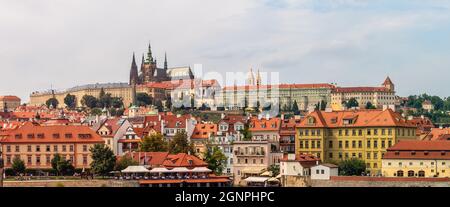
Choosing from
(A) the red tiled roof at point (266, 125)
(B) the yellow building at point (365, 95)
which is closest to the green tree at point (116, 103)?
(B) the yellow building at point (365, 95)

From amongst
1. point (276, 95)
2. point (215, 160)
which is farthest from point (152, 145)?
point (276, 95)

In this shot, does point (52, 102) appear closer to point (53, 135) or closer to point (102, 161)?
point (53, 135)

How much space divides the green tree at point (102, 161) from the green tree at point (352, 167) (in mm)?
9356

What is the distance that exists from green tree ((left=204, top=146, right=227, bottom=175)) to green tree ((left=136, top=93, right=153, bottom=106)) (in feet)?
239

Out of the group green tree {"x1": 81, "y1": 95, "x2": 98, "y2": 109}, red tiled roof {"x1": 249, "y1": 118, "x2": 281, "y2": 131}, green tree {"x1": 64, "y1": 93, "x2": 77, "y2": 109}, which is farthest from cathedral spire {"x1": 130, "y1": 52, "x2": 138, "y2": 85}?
red tiled roof {"x1": 249, "y1": 118, "x2": 281, "y2": 131}

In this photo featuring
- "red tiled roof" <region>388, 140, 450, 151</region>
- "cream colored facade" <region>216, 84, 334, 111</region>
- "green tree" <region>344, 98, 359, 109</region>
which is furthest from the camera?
"green tree" <region>344, 98, 359, 109</region>

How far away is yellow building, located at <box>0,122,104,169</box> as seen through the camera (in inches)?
1679

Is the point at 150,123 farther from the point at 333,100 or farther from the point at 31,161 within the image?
the point at 333,100

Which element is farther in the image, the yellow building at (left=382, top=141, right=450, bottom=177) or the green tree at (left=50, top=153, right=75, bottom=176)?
the green tree at (left=50, top=153, right=75, bottom=176)

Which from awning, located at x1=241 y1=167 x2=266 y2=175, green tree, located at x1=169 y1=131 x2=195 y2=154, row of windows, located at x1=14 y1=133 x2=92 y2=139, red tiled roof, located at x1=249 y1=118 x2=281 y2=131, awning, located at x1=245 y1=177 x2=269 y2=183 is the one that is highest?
red tiled roof, located at x1=249 y1=118 x2=281 y2=131

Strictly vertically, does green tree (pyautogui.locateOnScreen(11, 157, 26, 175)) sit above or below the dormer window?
below

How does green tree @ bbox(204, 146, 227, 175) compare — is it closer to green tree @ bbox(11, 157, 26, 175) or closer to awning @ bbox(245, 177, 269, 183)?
awning @ bbox(245, 177, 269, 183)

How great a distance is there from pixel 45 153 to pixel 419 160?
1616 cm

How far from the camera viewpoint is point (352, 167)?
133 ft
